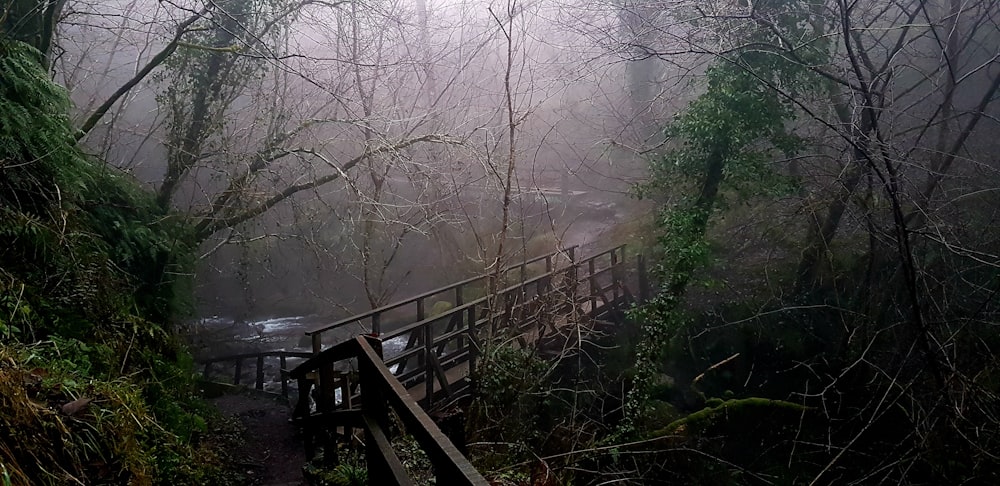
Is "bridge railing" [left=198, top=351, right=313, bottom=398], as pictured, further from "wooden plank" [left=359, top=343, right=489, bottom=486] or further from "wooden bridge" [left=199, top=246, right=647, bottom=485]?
"wooden plank" [left=359, top=343, right=489, bottom=486]

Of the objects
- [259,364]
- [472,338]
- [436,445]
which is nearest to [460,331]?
[472,338]

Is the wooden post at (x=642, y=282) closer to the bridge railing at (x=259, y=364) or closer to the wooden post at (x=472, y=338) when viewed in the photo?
the wooden post at (x=472, y=338)

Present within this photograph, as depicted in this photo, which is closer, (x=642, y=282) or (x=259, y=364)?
(x=259, y=364)

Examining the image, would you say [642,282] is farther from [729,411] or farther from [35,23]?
[35,23]

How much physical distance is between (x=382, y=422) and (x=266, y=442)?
539 cm

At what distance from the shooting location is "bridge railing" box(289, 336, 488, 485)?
1639mm

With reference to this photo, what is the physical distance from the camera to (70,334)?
13.5ft

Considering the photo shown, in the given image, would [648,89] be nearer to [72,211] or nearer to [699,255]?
[699,255]

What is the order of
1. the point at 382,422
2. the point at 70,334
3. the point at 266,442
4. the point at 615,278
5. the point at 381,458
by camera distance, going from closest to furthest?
the point at 381,458 < the point at 382,422 < the point at 70,334 < the point at 266,442 < the point at 615,278

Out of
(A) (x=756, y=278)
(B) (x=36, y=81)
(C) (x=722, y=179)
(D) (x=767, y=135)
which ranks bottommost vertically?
(A) (x=756, y=278)

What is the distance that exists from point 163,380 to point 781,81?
8.37 meters

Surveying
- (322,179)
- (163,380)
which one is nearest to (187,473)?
(163,380)

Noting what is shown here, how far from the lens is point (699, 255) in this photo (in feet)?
29.9

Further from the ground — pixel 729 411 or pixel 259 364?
pixel 729 411
